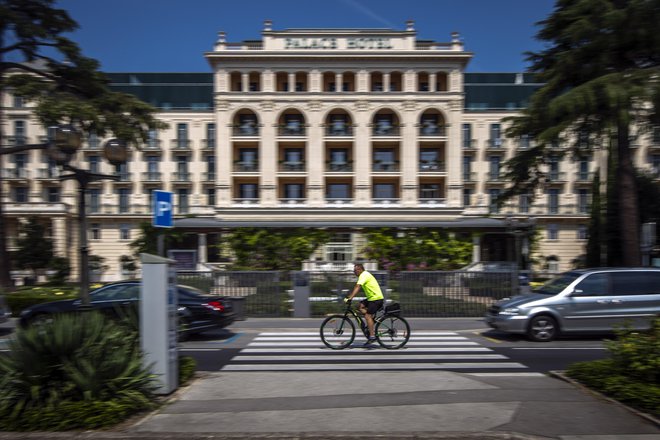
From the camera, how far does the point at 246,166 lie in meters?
43.9

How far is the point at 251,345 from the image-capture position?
1216 centimetres

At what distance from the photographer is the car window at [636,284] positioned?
1248 cm

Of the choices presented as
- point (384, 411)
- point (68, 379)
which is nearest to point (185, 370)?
point (68, 379)

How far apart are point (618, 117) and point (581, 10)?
5353 mm

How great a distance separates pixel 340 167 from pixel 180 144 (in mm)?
15622

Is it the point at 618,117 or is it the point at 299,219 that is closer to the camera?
the point at 618,117

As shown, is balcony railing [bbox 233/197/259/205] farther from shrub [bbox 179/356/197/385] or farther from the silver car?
shrub [bbox 179/356/197/385]

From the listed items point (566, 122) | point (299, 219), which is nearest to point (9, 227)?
point (299, 219)

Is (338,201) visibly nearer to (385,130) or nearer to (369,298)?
(385,130)

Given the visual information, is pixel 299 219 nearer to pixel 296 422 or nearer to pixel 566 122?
pixel 566 122

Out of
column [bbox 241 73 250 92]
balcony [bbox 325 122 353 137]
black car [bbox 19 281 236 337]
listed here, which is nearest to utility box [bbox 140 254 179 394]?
black car [bbox 19 281 236 337]

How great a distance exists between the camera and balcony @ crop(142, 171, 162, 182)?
159ft

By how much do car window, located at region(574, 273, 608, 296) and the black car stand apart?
854 centimetres

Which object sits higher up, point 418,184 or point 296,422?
point 418,184
